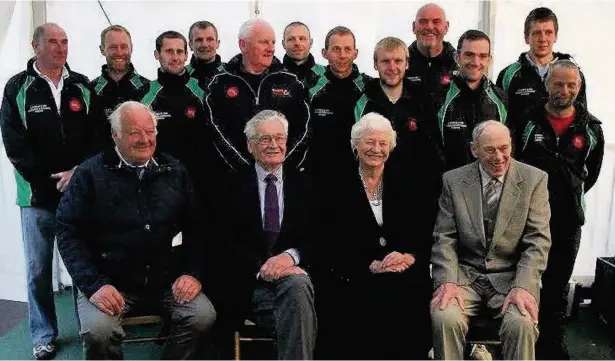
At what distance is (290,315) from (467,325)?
76 centimetres

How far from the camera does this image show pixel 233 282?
2.88 m

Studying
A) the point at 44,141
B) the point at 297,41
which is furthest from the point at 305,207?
the point at 44,141

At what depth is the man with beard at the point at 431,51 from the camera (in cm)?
381

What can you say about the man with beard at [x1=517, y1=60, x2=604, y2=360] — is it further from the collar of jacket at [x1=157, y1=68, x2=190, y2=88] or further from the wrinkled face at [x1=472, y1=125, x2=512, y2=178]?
the collar of jacket at [x1=157, y1=68, x2=190, y2=88]

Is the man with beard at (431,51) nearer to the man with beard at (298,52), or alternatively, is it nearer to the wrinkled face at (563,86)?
the man with beard at (298,52)

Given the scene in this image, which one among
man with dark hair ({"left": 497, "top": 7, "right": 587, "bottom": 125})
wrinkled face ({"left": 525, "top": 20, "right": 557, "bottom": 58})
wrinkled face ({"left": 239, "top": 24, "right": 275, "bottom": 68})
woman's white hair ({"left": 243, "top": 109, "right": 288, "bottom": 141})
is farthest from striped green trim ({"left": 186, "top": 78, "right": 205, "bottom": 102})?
wrinkled face ({"left": 525, "top": 20, "right": 557, "bottom": 58})

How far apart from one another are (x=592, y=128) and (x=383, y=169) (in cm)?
118

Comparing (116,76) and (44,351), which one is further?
(116,76)

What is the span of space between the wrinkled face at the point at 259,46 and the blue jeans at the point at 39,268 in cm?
140

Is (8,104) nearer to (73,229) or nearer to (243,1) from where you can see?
(73,229)

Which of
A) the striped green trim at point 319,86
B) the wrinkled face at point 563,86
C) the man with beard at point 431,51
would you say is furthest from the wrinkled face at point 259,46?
the wrinkled face at point 563,86

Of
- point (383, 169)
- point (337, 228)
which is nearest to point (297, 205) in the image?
point (337, 228)

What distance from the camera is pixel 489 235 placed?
2846 mm

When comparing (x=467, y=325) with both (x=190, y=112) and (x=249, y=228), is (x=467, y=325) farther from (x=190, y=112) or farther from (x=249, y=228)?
(x=190, y=112)
